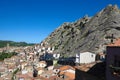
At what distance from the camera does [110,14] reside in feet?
419

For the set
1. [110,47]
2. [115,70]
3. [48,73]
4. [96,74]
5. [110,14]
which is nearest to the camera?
[115,70]

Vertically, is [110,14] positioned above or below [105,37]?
above

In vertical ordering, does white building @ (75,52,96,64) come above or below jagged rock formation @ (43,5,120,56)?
below

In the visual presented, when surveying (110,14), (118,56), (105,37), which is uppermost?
(110,14)

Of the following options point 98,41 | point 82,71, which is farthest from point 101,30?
point 82,71

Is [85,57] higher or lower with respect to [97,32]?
lower

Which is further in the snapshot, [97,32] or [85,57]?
[97,32]

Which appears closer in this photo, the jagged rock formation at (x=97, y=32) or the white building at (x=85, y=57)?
the white building at (x=85, y=57)

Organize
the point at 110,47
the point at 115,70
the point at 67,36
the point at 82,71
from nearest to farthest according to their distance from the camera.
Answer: the point at 115,70
the point at 110,47
the point at 82,71
the point at 67,36

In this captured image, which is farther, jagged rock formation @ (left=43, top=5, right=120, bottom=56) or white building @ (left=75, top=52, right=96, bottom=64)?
jagged rock formation @ (left=43, top=5, right=120, bottom=56)

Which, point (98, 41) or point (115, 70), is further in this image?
point (98, 41)

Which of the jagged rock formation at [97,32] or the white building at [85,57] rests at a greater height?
the jagged rock formation at [97,32]

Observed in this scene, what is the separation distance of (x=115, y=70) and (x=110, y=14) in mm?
116984

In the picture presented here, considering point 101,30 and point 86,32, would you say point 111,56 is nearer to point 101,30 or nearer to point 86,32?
point 101,30
